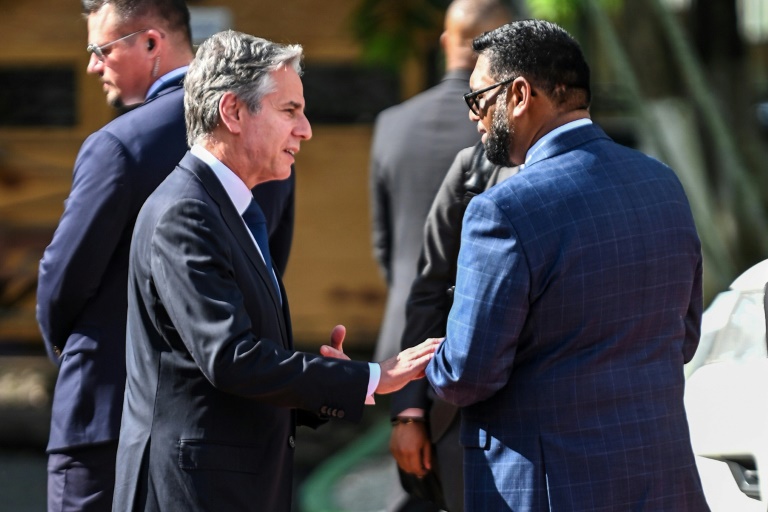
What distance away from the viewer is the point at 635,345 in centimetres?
277

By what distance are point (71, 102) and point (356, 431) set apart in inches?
123

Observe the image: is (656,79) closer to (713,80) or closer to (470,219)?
(713,80)

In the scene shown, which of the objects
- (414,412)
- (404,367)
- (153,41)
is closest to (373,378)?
(404,367)

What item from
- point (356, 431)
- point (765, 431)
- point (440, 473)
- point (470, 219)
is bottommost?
point (356, 431)

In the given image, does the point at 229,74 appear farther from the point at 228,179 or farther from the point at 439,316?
the point at 439,316

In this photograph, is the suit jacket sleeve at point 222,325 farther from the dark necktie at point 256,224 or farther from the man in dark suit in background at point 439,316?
the man in dark suit in background at point 439,316

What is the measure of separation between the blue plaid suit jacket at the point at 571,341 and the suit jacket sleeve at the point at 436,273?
0.77 meters

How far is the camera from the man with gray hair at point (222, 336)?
273cm

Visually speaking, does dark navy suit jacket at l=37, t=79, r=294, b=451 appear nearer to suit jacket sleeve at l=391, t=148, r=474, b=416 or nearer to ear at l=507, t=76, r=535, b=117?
suit jacket sleeve at l=391, t=148, r=474, b=416

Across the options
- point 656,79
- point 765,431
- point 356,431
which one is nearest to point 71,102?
point 356,431

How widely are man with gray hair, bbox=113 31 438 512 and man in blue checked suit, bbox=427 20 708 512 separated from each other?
0.30 meters

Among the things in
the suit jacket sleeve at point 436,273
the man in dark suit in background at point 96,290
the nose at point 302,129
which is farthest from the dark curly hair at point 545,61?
the man in dark suit in background at point 96,290

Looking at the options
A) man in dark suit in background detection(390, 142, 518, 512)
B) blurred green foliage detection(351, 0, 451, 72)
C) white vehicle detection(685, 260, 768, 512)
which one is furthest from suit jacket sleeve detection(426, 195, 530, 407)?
blurred green foliage detection(351, 0, 451, 72)

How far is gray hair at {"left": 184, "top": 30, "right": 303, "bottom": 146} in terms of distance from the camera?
2.90 metres
